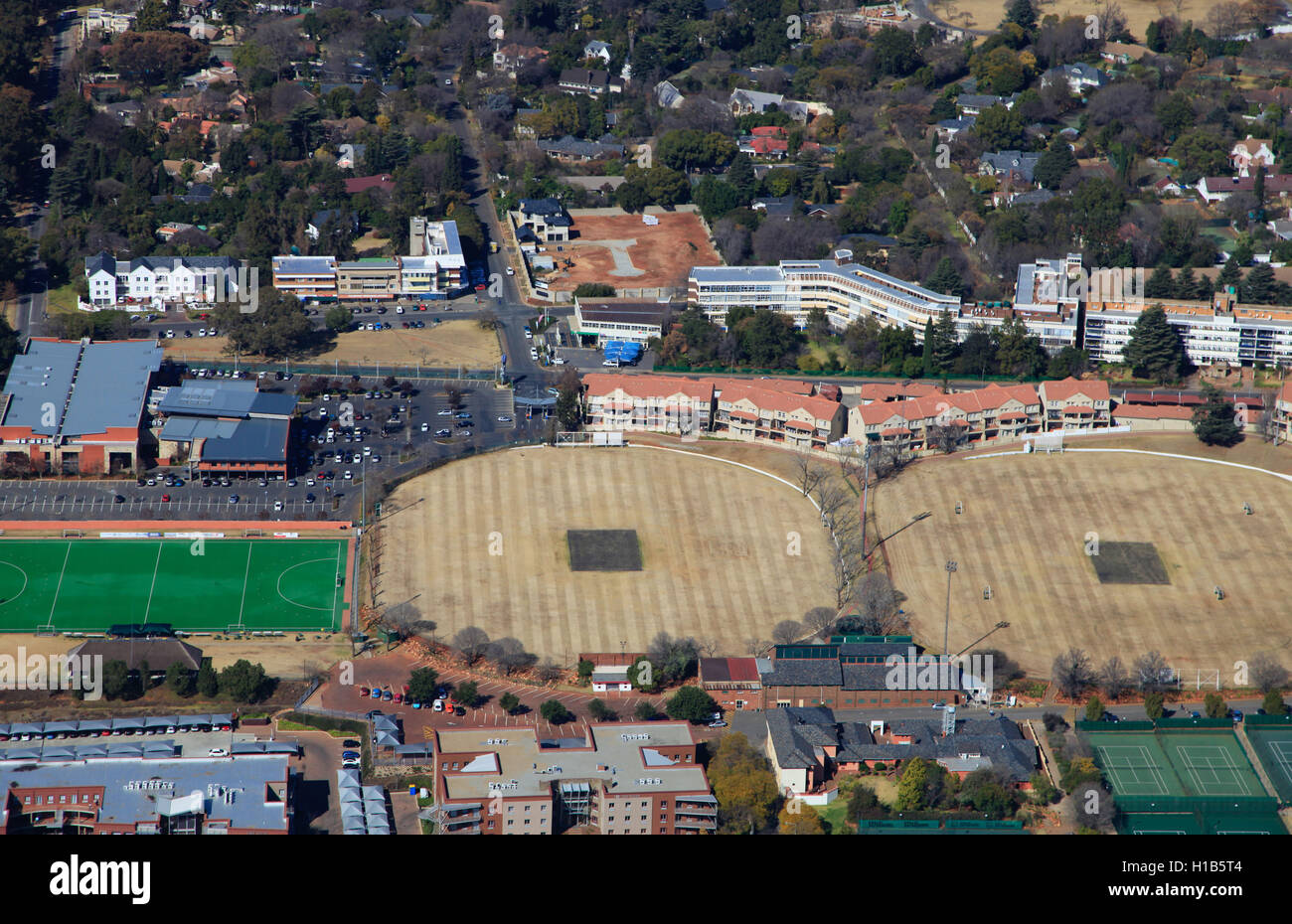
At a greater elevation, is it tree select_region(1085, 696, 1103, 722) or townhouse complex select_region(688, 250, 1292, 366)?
tree select_region(1085, 696, 1103, 722)

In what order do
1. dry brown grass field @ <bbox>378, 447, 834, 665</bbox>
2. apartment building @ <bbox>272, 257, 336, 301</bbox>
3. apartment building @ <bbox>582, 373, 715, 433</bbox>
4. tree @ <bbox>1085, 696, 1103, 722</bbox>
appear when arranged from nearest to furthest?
tree @ <bbox>1085, 696, 1103, 722</bbox> → dry brown grass field @ <bbox>378, 447, 834, 665</bbox> → apartment building @ <bbox>582, 373, 715, 433</bbox> → apartment building @ <bbox>272, 257, 336, 301</bbox>

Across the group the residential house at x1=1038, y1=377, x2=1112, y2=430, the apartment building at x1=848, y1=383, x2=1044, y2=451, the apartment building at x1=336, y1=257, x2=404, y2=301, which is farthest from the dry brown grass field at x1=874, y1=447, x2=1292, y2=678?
the apartment building at x1=336, y1=257, x2=404, y2=301

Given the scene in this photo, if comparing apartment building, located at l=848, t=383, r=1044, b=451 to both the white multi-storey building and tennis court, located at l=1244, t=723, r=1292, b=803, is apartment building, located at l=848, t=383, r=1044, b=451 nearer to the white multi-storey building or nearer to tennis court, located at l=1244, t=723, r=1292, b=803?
the white multi-storey building

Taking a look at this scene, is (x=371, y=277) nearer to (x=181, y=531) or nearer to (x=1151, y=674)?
(x=181, y=531)

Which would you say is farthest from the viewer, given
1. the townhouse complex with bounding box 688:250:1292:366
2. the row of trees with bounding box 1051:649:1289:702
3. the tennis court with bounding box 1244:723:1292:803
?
the townhouse complex with bounding box 688:250:1292:366

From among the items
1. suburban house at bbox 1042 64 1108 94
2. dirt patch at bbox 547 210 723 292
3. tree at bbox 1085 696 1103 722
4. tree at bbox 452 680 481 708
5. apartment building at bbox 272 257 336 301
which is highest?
tree at bbox 452 680 481 708

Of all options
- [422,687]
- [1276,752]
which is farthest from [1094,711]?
[422,687]

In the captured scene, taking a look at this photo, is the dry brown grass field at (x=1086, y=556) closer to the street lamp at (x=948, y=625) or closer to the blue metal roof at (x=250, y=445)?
the street lamp at (x=948, y=625)
